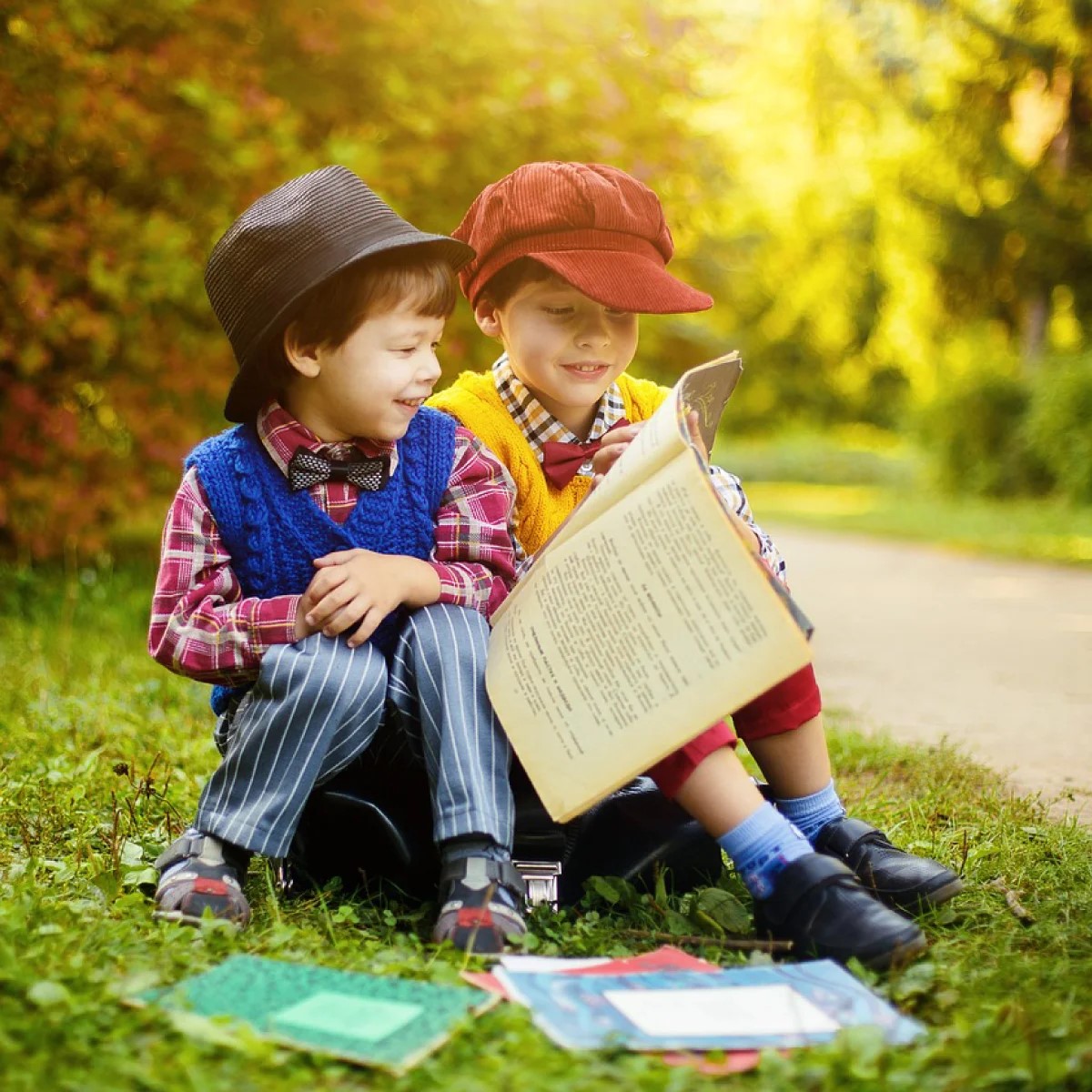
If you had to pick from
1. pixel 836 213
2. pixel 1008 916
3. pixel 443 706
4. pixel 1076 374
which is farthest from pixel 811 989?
pixel 836 213

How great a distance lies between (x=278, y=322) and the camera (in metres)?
2.16

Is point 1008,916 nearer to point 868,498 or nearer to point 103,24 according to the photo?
point 103,24

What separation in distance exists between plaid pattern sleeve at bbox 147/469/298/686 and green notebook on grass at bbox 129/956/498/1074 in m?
0.49

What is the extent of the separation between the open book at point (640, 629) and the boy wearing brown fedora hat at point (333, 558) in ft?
0.38

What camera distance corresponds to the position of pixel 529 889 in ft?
7.25

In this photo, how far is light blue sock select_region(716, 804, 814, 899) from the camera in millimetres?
1990

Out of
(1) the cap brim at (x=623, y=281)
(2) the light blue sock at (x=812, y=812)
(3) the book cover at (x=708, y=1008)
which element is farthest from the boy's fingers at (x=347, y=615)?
(2) the light blue sock at (x=812, y=812)

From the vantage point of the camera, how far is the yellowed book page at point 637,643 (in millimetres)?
1809

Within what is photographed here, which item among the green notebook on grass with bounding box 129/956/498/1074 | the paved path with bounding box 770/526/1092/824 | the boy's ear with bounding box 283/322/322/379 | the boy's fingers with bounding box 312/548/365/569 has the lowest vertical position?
the paved path with bounding box 770/526/1092/824

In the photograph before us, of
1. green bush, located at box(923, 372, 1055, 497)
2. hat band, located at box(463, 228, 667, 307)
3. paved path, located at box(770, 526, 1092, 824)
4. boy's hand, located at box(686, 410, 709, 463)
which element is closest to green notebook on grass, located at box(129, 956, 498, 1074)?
boy's hand, located at box(686, 410, 709, 463)

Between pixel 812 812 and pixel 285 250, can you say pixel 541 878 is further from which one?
pixel 285 250

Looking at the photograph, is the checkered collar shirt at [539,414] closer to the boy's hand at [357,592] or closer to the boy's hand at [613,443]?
the boy's hand at [613,443]

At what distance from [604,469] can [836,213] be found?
2396 cm

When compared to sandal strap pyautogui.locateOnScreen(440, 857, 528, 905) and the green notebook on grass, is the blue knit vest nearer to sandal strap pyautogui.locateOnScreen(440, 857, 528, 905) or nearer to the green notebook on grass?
sandal strap pyautogui.locateOnScreen(440, 857, 528, 905)
